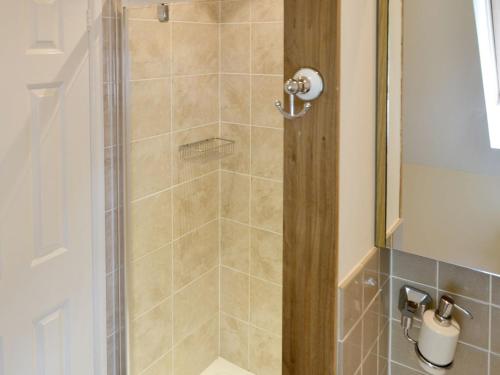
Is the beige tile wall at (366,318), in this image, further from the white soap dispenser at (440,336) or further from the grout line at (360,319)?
the white soap dispenser at (440,336)

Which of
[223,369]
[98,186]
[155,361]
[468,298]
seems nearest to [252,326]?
[223,369]

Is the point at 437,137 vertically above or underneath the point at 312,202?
above

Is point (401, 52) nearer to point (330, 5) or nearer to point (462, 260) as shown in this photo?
point (330, 5)

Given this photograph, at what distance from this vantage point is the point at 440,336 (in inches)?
47.4

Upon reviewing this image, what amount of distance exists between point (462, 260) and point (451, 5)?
62 cm

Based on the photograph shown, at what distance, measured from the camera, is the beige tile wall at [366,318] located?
1.11m

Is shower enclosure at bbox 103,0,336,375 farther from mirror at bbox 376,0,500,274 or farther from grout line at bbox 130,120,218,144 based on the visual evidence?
mirror at bbox 376,0,500,274

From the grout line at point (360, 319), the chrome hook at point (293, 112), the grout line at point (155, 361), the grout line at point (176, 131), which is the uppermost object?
the chrome hook at point (293, 112)

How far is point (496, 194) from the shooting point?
3.79ft

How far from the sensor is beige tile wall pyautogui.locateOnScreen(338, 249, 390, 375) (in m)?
1.11

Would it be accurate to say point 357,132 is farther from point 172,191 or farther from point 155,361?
point 155,361

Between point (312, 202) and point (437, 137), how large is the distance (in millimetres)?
419

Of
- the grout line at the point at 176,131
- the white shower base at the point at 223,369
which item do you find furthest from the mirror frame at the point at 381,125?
the white shower base at the point at 223,369

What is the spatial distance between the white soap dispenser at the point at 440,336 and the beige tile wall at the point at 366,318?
0.41ft
